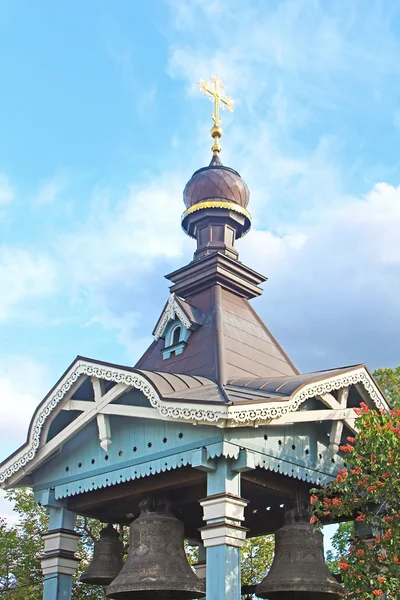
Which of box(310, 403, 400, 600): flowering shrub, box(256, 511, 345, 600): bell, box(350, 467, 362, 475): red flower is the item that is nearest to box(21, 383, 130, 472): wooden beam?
box(310, 403, 400, 600): flowering shrub

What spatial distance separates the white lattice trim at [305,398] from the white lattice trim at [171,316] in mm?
3293

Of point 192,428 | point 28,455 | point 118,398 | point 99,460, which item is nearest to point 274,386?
point 192,428

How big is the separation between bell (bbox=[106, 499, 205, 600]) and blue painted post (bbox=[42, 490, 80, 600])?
99cm

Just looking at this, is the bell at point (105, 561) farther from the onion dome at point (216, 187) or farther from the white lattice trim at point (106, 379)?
the onion dome at point (216, 187)

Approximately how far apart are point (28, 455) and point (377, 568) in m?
5.35

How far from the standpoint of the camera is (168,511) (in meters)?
11.6

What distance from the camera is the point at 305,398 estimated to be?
10.3m

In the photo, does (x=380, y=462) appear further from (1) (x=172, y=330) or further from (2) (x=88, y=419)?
(1) (x=172, y=330)

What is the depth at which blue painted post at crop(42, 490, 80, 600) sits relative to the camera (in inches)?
470

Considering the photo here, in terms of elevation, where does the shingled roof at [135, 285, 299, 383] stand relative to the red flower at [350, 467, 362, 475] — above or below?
above

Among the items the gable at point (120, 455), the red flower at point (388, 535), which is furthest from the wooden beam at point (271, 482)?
the red flower at point (388, 535)

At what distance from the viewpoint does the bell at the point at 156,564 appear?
10.8m

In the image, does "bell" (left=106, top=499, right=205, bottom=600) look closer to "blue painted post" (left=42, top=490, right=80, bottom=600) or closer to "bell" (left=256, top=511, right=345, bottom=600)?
"blue painted post" (left=42, top=490, right=80, bottom=600)

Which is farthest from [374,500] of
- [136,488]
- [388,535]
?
[136,488]
